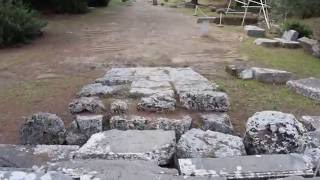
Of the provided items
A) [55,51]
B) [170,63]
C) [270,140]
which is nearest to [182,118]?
[270,140]

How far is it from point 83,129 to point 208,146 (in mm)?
1259

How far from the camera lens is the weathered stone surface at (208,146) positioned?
10.6 feet

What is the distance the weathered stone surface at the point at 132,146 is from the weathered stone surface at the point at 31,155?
0.16 m

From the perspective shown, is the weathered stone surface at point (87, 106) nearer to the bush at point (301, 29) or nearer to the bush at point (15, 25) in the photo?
the bush at point (15, 25)

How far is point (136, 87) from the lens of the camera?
16.8 feet

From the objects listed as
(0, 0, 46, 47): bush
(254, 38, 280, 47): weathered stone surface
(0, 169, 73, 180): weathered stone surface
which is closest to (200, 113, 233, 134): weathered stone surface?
(0, 169, 73, 180): weathered stone surface

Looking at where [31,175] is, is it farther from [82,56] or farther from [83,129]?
[82,56]

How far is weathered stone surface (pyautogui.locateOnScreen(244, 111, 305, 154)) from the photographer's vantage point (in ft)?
11.0

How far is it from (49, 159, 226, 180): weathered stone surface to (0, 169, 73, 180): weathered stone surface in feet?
0.37

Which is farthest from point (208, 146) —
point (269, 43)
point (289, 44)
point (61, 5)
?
point (61, 5)

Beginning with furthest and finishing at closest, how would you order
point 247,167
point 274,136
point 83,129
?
point 83,129 < point 274,136 < point 247,167

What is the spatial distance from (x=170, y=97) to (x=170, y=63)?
316 cm

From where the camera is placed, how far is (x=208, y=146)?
3.28 metres

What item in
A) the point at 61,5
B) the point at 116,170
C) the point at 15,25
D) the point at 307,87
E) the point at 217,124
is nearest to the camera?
the point at 116,170
